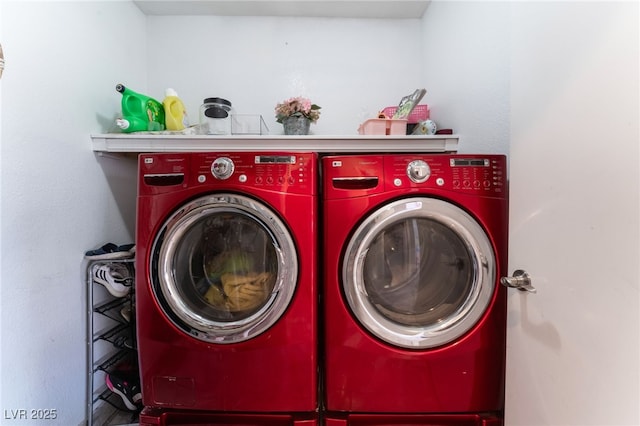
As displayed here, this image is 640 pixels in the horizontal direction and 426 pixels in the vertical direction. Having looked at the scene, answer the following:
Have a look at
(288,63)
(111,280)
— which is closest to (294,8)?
(288,63)

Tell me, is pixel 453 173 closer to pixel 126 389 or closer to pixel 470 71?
pixel 470 71

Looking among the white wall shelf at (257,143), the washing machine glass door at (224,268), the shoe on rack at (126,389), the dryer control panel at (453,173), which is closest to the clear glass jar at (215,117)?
the white wall shelf at (257,143)

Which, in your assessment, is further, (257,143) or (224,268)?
(257,143)

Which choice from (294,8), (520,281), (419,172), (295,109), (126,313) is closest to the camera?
(520,281)

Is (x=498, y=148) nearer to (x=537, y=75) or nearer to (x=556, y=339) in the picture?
(x=537, y=75)

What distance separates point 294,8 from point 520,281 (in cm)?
197

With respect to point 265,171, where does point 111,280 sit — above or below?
below

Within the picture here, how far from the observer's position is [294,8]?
5.74 feet

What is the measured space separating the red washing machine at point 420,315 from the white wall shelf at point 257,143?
1.01 ft

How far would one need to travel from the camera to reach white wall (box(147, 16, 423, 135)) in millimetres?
1814

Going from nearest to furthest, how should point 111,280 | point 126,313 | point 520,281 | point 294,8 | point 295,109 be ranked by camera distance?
1. point 520,281
2. point 111,280
3. point 126,313
4. point 295,109
5. point 294,8

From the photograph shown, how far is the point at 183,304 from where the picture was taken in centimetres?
104

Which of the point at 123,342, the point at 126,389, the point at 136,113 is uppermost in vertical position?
the point at 136,113

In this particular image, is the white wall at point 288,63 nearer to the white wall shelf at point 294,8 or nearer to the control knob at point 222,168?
the white wall shelf at point 294,8
